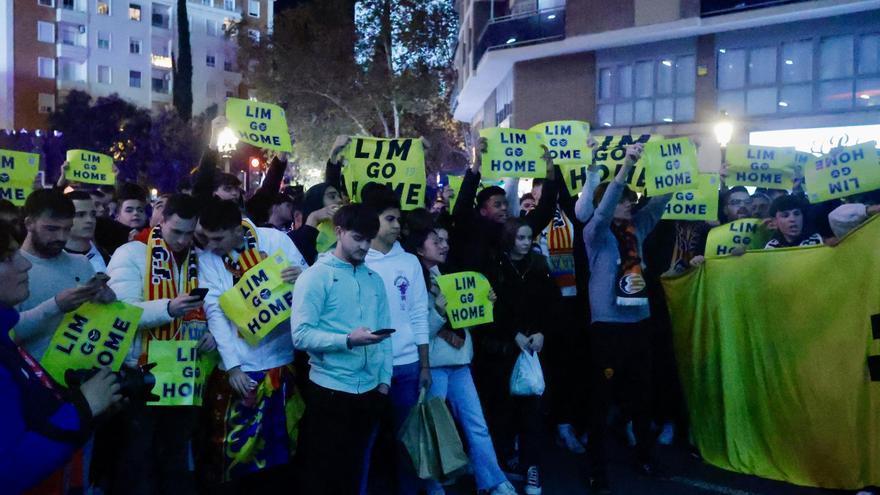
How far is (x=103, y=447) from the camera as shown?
4.76 metres

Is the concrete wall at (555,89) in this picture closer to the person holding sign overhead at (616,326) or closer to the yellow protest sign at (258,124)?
the yellow protest sign at (258,124)

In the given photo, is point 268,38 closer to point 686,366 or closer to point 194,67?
point 686,366

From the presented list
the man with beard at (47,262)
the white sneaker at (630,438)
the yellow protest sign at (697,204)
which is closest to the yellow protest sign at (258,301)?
the man with beard at (47,262)

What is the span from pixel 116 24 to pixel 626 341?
70740 millimetres

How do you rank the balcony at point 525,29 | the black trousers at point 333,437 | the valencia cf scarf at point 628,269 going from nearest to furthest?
the black trousers at point 333,437, the valencia cf scarf at point 628,269, the balcony at point 525,29

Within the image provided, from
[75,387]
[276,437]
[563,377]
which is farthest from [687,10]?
[75,387]

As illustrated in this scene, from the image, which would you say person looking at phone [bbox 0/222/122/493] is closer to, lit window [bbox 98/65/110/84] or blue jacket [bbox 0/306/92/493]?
blue jacket [bbox 0/306/92/493]

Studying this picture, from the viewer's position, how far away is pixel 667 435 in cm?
759

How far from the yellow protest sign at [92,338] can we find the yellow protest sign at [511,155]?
3514 mm

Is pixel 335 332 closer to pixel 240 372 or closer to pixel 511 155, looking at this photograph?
pixel 240 372

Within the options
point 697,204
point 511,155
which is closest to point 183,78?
point 511,155

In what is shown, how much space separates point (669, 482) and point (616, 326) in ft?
4.34

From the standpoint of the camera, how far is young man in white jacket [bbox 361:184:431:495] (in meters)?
5.25

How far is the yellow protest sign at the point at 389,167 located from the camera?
6.68 metres
